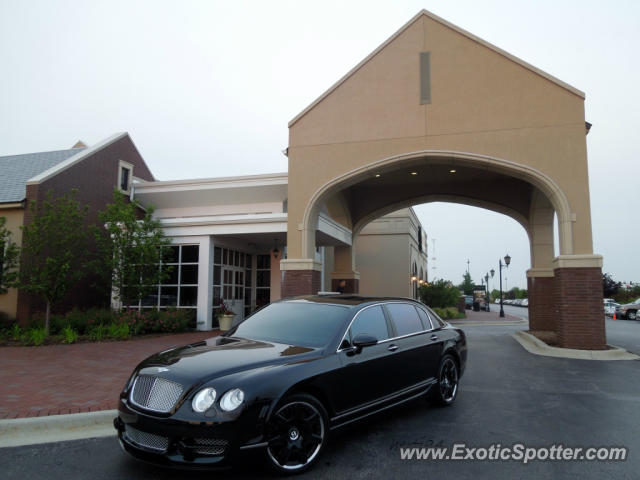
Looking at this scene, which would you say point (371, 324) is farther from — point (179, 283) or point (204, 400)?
point (179, 283)

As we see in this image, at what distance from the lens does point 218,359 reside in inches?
167

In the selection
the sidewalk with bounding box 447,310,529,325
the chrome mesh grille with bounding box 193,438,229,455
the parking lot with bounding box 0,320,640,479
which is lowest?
the sidewalk with bounding box 447,310,529,325

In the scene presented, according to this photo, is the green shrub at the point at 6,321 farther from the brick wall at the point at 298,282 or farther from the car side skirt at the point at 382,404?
the car side skirt at the point at 382,404

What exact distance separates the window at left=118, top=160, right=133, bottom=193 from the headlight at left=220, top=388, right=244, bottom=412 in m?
18.2

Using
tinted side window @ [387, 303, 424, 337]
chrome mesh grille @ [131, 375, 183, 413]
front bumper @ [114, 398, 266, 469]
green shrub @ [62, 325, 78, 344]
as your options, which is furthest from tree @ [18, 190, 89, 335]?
front bumper @ [114, 398, 266, 469]

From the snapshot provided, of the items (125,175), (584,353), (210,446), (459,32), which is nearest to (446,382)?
(210,446)

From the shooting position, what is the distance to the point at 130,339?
13242 millimetres

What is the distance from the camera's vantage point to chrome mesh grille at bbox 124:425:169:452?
371 cm

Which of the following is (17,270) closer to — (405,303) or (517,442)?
(405,303)

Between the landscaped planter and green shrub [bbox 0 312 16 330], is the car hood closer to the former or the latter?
the landscaped planter

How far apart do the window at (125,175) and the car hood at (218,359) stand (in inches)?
667

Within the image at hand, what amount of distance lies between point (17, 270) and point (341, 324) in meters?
14.4

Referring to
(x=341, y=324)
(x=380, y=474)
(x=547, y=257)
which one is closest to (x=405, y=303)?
(x=341, y=324)

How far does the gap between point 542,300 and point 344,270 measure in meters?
8.00
